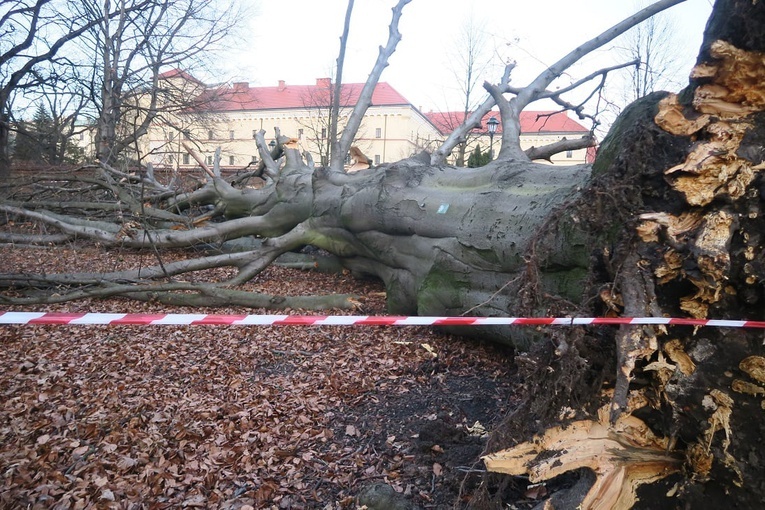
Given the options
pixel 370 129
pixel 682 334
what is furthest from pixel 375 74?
pixel 370 129

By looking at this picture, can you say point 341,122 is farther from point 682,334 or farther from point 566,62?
point 682,334

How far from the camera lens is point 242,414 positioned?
362cm

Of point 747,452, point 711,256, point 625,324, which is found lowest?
point 747,452

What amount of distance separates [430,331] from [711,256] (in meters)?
3.51

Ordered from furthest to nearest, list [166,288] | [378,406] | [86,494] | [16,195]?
[16,195]
[166,288]
[378,406]
[86,494]

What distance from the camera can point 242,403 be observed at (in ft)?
12.5

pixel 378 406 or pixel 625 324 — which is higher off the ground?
pixel 625 324

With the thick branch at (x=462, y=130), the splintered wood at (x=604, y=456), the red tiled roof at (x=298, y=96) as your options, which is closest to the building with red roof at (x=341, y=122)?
the red tiled roof at (x=298, y=96)

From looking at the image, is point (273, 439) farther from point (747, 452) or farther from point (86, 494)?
point (747, 452)

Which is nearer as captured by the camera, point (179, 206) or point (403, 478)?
point (403, 478)

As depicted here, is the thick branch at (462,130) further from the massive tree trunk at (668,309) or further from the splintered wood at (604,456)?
the splintered wood at (604,456)

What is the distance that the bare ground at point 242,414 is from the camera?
2850 mm

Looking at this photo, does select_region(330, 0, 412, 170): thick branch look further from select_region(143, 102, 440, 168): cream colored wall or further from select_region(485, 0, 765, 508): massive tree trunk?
select_region(143, 102, 440, 168): cream colored wall

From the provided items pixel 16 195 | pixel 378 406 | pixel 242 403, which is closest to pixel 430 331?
pixel 378 406
